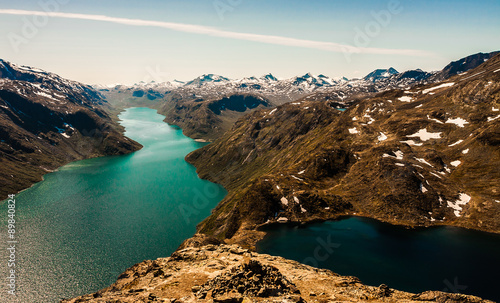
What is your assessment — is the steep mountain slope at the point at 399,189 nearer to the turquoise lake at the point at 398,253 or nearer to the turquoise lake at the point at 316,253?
the turquoise lake at the point at 398,253

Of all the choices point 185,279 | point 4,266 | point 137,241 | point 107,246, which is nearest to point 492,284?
point 185,279

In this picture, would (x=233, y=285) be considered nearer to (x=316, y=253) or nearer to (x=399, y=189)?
(x=316, y=253)

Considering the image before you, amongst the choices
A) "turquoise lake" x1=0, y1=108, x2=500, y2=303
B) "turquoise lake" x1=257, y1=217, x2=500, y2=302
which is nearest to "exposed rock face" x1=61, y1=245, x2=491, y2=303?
"turquoise lake" x1=257, y1=217, x2=500, y2=302

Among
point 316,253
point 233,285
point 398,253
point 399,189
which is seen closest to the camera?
point 233,285

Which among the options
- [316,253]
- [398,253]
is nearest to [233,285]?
[316,253]

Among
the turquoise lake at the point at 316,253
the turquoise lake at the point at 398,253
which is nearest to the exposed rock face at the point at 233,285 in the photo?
the turquoise lake at the point at 398,253

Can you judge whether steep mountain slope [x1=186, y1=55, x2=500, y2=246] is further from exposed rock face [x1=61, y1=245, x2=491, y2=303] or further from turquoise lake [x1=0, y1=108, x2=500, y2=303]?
exposed rock face [x1=61, y1=245, x2=491, y2=303]
